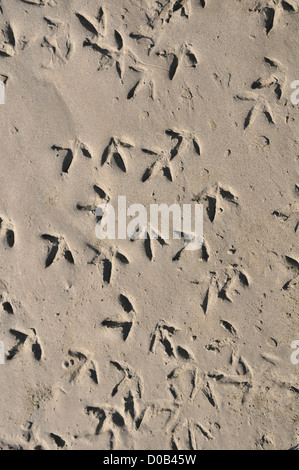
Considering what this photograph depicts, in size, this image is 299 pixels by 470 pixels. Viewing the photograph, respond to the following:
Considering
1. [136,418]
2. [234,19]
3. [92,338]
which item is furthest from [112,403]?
[234,19]

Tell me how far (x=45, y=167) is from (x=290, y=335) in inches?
63.4

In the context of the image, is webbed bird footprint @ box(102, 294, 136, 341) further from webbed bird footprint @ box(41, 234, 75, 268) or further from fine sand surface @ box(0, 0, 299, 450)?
webbed bird footprint @ box(41, 234, 75, 268)

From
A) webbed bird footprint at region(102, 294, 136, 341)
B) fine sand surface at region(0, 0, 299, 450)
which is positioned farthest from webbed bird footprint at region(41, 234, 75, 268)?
webbed bird footprint at region(102, 294, 136, 341)

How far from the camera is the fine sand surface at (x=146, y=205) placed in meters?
2.02

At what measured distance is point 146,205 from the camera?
2.03m

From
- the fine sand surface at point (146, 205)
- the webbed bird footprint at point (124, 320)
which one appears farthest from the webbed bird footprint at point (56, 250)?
the webbed bird footprint at point (124, 320)

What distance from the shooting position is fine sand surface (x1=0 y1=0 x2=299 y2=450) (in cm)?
202

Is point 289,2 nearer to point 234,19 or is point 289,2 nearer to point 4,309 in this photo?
point 234,19

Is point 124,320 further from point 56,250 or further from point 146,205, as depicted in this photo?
point 146,205

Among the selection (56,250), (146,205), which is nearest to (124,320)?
(56,250)

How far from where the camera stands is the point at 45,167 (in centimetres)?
202

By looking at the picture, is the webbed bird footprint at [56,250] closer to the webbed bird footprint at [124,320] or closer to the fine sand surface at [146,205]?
the fine sand surface at [146,205]

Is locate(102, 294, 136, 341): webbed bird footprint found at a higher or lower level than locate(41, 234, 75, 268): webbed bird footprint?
lower

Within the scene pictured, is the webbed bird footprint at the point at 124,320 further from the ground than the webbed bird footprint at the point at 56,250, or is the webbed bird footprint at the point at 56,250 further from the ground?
the webbed bird footprint at the point at 56,250
